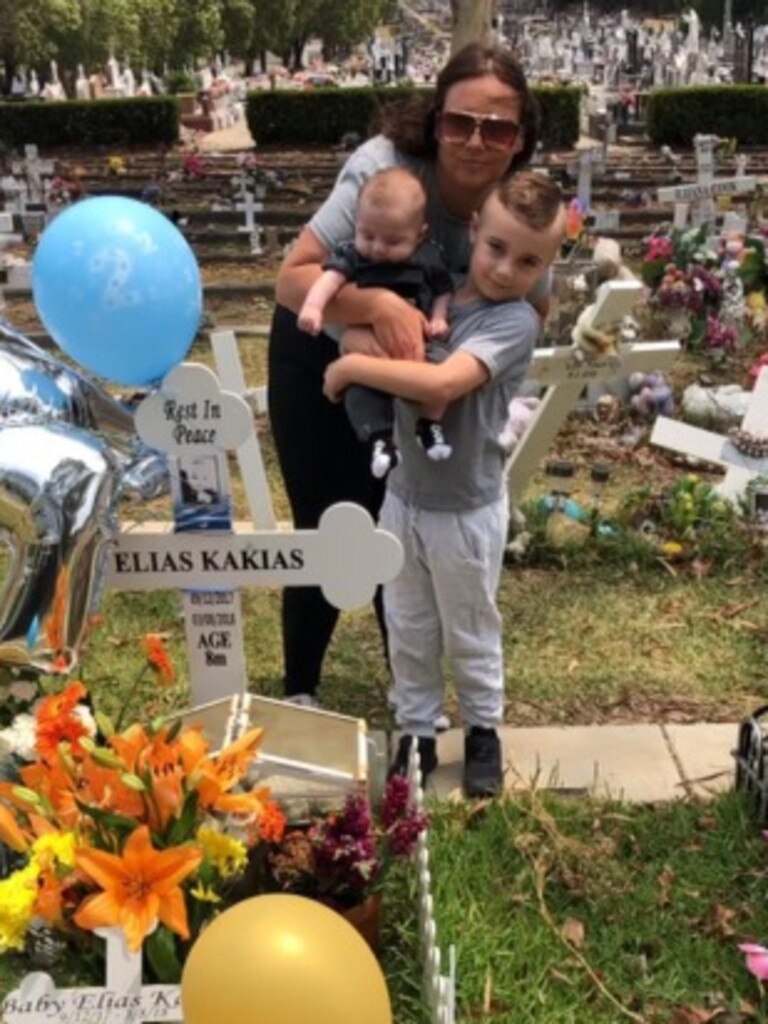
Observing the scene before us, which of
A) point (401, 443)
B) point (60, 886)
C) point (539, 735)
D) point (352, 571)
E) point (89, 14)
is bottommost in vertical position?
point (539, 735)

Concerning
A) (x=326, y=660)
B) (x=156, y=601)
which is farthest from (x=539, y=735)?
(x=156, y=601)

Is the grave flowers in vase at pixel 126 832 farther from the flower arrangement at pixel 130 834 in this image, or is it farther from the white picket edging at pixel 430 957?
the white picket edging at pixel 430 957

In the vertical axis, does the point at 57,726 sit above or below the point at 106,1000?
above

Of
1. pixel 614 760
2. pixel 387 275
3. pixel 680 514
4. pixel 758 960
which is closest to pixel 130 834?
pixel 758 960

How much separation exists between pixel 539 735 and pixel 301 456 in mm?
975

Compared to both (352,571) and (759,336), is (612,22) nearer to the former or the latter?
(759,336)

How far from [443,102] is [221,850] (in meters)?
1.54

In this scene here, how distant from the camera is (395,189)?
→ 246 centimetres

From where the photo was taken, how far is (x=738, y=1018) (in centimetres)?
223

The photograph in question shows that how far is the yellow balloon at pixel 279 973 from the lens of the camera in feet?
4.79

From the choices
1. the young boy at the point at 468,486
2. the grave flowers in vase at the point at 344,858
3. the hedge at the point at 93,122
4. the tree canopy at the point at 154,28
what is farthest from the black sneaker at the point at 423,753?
the tree canopy at the point at 154,28

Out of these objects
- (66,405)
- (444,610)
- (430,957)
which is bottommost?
(430,957)

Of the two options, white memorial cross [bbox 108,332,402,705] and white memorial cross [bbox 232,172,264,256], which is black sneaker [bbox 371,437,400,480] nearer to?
white memorial cross [bbox 108,332,402,705]

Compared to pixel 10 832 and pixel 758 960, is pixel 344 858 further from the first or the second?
pixel 758 960
